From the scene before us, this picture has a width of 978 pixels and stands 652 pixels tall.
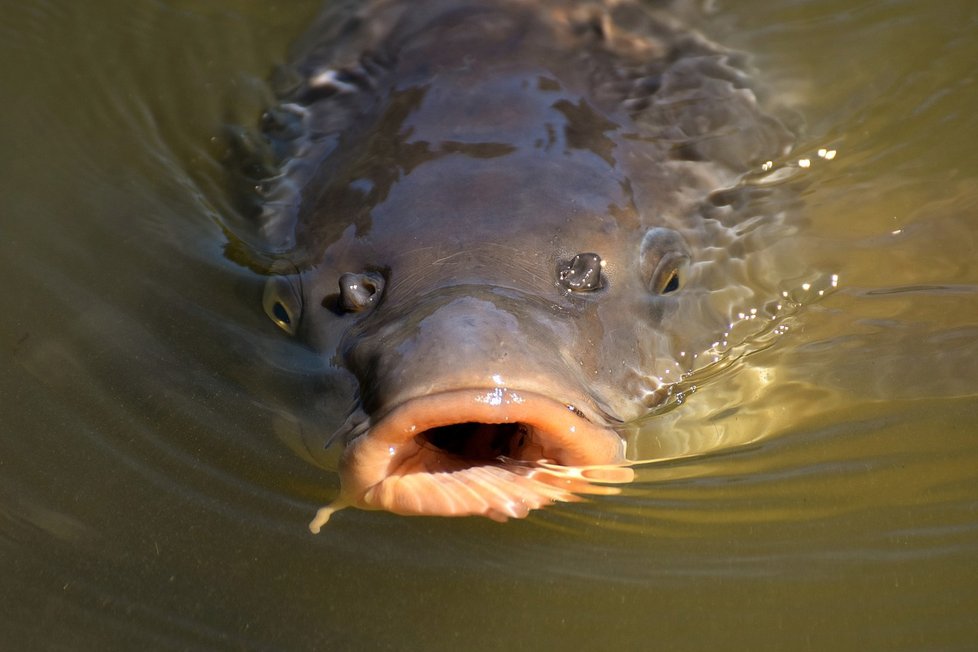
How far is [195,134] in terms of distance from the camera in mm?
4332

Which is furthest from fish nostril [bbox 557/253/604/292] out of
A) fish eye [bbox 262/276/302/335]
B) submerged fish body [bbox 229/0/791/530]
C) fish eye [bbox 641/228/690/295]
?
fish eye [bbox 262/276/302/335]

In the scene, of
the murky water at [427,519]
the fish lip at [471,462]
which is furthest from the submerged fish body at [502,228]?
the murky water at [427,519]

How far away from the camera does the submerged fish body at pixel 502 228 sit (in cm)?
238

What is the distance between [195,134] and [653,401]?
7.43ft

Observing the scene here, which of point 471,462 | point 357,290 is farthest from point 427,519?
point 357,290

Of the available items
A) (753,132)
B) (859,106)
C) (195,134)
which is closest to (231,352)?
(195,134)

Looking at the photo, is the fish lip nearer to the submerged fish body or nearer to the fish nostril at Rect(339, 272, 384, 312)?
the submerged fish body

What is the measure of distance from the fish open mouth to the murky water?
5.3 inches

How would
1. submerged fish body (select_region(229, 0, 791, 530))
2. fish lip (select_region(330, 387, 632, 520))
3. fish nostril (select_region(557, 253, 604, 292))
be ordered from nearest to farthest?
fish lip (select_region(330, 387, 632, 520)) → submerged fish body (select_region(229, 0, 791, 530)) → fish nostril (select_region(557, 253, 604, 292))

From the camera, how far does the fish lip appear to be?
227 cm

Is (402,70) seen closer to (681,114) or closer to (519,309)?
(681,114)

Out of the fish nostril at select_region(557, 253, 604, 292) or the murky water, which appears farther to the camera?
the fish nostril at select_region(557, 253, 604, 292)

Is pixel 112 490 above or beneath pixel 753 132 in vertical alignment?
above

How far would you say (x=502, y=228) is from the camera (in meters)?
2.82
